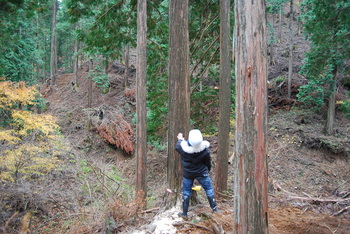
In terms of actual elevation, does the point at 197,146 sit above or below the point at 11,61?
below

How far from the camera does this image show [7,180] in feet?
25.3

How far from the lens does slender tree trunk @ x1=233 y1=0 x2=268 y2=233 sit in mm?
2840

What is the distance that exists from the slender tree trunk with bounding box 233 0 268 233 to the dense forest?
0.02 meters

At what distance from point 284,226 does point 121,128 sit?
539 inches

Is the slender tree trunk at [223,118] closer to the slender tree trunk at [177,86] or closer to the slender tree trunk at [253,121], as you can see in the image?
the slender tree trunk at [177,86]

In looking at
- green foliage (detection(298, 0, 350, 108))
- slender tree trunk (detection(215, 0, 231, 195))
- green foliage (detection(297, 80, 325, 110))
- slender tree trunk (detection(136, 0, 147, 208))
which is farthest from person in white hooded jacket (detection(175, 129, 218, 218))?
green foliage (detection(297, 80, 325, 110))

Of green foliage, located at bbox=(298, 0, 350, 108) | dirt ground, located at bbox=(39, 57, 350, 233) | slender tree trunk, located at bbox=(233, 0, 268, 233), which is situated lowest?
dirt ground, located at bbox=(39, 57, 350, 233)

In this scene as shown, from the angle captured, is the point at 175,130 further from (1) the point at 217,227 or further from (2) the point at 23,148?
(2) the point at 23,148

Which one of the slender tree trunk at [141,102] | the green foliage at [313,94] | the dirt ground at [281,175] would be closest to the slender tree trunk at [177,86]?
the dirt ground at [281,175]

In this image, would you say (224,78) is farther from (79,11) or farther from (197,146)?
(79,11)

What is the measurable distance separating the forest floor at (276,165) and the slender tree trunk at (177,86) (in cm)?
95

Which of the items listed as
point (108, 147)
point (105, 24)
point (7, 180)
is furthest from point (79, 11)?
point (108, 147)

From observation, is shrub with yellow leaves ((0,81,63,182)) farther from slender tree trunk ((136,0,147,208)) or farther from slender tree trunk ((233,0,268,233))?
slender tree trunk ((233,0,268,233))

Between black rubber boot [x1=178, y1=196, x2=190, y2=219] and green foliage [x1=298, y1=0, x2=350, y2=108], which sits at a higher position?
green foliage [x1=298, y1=0, x2=350, y2=108]
